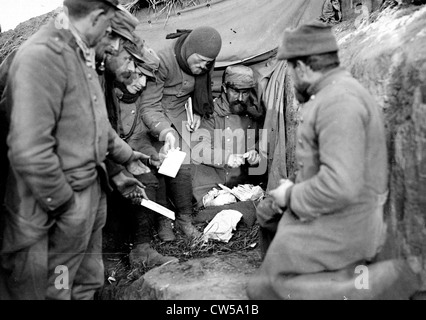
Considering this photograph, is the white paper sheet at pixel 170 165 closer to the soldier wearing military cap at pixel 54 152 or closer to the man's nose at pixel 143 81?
the man's nose at pixel 143 81

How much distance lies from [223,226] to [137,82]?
5.20 feet

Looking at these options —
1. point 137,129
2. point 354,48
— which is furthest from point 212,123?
point 354,48

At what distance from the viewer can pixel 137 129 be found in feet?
15.5

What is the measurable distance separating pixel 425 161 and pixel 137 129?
2763mm

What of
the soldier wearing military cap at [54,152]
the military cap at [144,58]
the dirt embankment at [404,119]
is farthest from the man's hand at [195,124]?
the soldier wearing military cap at [54,152]

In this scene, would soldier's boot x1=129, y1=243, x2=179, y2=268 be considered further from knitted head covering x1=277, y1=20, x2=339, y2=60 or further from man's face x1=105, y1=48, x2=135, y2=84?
knitted head covering x1=277, y1=20, x2=339, y2=60

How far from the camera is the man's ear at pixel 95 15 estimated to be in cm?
278

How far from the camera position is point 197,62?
491 centimetres

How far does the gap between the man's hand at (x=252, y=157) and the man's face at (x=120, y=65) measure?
174 centimetres

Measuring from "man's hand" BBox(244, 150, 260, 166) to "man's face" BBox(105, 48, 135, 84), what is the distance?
5.72 ft

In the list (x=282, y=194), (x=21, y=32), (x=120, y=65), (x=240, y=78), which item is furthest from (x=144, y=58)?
(x=21, y=32)

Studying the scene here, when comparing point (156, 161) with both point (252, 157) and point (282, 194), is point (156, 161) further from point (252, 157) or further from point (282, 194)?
point (282, 194)

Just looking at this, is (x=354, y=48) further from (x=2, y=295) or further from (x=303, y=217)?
(x=2, y=295)

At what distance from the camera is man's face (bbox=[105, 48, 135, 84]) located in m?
4.14
